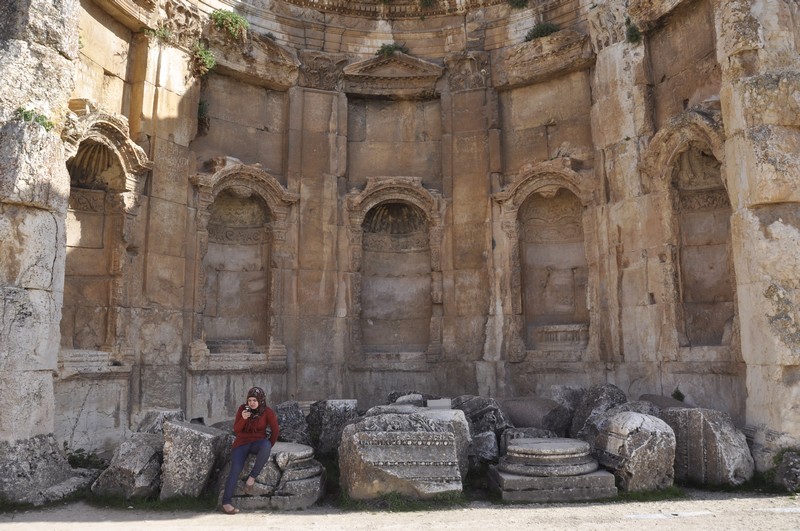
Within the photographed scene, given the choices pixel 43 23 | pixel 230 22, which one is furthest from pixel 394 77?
pixel 43 23

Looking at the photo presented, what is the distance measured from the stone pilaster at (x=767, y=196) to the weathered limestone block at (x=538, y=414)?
244cm

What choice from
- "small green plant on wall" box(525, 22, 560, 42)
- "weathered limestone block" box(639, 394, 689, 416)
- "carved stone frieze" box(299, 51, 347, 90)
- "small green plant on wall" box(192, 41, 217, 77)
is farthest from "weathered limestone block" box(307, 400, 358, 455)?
"small green plant on wall" box(525, 22, 560, 42)

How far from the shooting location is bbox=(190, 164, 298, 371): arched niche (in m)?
11.5

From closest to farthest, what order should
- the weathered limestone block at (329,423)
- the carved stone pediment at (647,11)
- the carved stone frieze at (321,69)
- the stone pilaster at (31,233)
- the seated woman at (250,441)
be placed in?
the seated woman at (250,441) → the stone pilaster at (31,233) → the weathered limestone block at (329,423) → the carved stone pediment at (647,11) → the carved stone frieze at (321,69)

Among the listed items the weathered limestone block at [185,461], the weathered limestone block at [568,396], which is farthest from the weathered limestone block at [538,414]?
the weathered limestone block at [185,461]

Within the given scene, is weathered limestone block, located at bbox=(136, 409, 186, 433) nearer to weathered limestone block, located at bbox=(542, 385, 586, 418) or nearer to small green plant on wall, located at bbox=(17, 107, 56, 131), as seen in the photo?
small green plant on wall, located at bbox=(17, 107, 56, 131)

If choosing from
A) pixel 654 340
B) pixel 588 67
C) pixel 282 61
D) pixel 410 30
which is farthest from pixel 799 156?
pixel 282 61

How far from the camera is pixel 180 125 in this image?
10891 millimetres

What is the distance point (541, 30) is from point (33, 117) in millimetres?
8940

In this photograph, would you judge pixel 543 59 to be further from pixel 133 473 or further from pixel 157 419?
pixel 133 473

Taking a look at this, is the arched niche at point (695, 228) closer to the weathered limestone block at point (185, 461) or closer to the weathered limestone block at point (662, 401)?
the weathered limestone block at point (662, 401)

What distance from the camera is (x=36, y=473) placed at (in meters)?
6.96

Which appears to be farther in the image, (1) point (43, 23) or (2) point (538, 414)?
(2) point (538, 414)

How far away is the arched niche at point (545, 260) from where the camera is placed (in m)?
11.7
